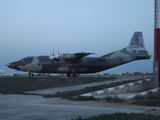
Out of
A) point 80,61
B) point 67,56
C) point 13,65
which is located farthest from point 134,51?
point 13,65

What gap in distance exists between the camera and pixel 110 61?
4503 centimetres

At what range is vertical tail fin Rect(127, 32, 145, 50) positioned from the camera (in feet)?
152

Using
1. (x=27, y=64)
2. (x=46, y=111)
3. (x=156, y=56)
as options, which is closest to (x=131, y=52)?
(x=27, y=64)

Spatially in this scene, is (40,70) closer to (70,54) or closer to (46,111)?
(70,54)

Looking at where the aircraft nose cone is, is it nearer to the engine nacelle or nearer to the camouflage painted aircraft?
the camouflage painted aircraft

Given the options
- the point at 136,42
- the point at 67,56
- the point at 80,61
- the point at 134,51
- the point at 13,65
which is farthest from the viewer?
the point at 136,42

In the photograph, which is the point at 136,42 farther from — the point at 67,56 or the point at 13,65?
the point at 13,65

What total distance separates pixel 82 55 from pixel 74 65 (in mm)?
2182

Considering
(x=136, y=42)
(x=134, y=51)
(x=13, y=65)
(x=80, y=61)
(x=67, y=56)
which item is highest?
(x=136, y=42)

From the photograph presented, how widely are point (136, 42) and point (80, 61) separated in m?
9.68

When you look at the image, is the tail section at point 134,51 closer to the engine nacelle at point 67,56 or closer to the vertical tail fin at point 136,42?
the vertical tail fin at point 136,42

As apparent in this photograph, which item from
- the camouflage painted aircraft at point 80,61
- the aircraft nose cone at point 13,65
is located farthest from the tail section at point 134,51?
the aircraft nose cone at point 13,65

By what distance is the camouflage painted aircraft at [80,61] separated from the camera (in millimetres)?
42906

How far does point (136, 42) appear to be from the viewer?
46812mm
